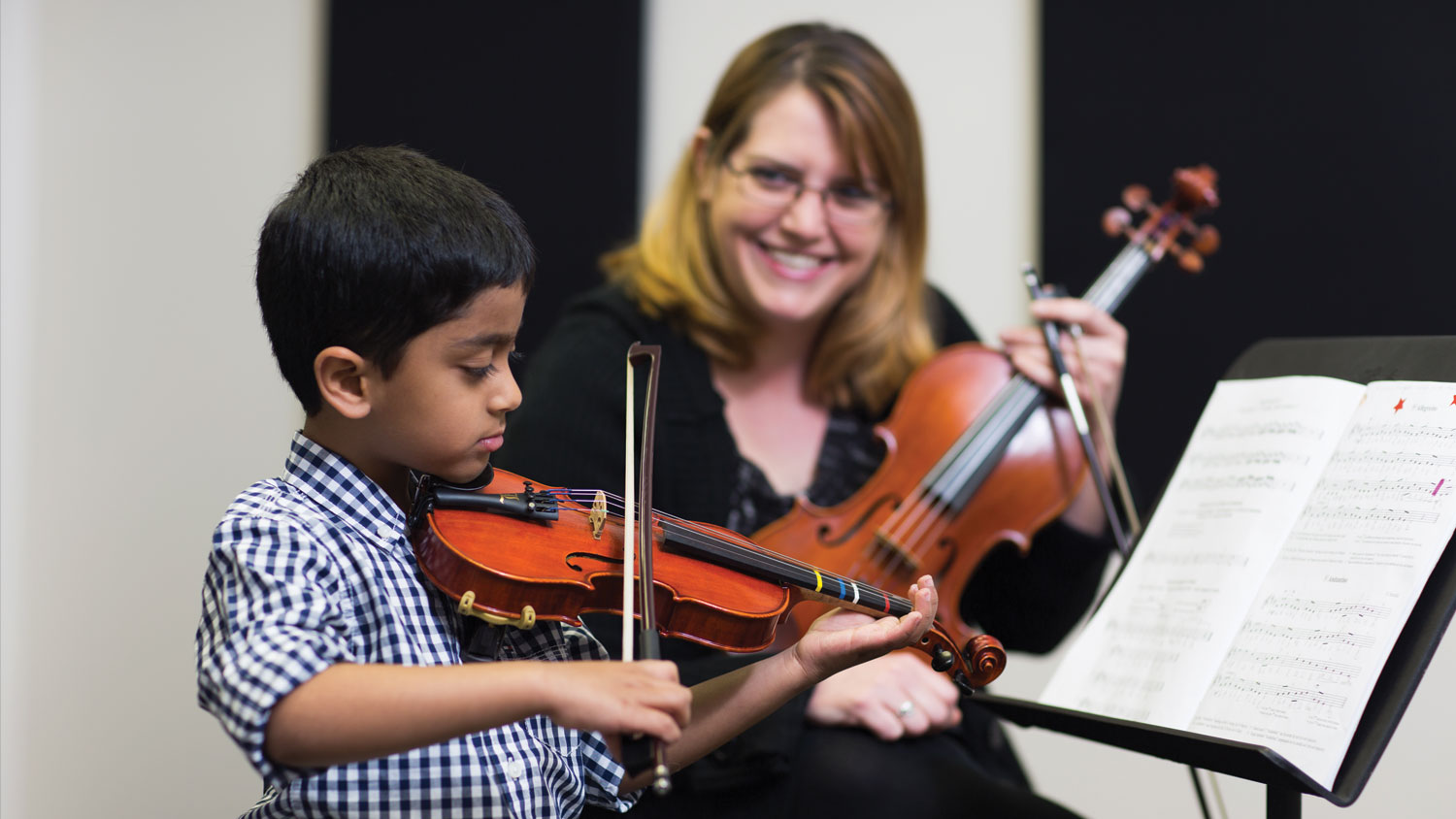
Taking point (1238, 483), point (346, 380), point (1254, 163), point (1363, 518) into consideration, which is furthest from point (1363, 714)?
point (1254, 163)

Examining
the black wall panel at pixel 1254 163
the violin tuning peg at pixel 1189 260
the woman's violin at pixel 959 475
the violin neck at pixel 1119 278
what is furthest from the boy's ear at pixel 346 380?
the black wall panel at pixel 1254 163

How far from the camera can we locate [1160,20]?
2.21 m

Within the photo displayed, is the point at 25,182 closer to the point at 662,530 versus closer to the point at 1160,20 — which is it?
the point at 662,530

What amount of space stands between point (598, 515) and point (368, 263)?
24 centimetres

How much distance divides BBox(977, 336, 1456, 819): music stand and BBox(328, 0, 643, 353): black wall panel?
1.42 m

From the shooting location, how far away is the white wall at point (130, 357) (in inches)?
56.7

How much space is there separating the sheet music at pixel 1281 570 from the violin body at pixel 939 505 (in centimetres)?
27

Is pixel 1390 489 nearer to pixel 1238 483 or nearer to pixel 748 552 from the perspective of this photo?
pixel 1238 483

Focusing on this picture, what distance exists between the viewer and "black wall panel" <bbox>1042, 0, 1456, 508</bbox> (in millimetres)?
2021

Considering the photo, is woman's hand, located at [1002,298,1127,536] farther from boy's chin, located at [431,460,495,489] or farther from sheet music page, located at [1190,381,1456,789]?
boy's chin, located at [431,460,495,489]

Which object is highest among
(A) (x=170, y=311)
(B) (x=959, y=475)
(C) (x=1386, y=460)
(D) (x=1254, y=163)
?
(D) (x=1254, y=163)

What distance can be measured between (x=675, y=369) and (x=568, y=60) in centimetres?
101

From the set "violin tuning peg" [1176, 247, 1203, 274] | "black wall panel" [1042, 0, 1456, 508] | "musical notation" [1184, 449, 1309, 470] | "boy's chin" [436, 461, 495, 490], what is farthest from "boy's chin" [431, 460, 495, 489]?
"black wall panel" [1042, 0, 1456, 508]

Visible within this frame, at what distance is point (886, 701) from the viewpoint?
1.36 meters
